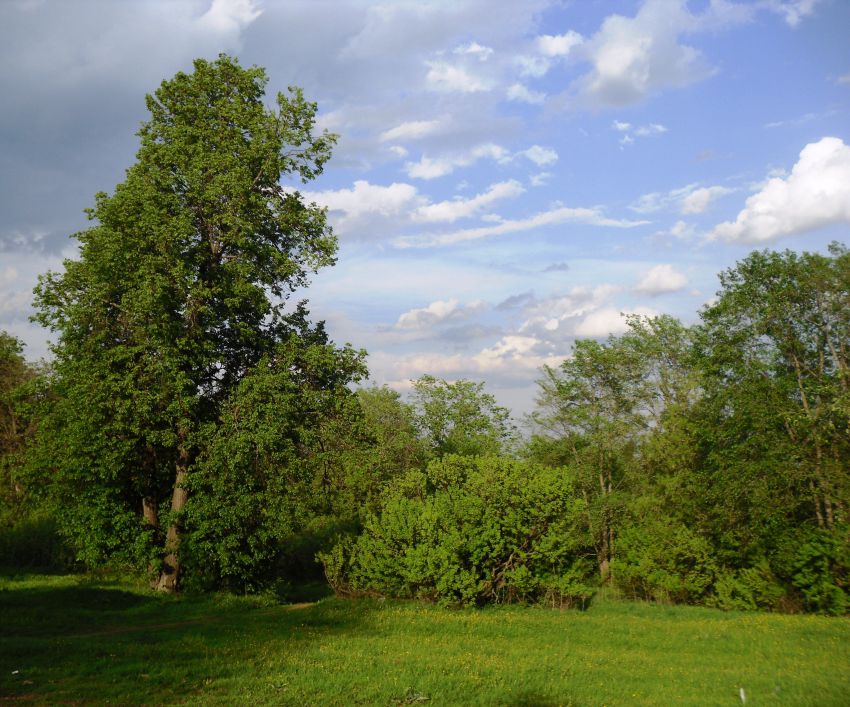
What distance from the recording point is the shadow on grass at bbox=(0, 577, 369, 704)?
10.4 meters

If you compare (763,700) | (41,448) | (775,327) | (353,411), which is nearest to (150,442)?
(41,448)

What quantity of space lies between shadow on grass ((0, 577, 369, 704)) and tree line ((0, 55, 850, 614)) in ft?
5.91

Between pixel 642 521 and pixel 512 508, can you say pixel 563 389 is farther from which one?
pixel 512 508

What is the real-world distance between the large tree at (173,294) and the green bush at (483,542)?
6979 mm

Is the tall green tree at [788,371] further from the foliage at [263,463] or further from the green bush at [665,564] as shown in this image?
the foliage at [263,463]

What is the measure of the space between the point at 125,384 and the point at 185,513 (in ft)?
15.0

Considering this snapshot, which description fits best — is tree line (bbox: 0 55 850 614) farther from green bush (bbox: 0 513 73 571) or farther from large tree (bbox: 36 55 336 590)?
green bush (bbox: 0 513 73 571)

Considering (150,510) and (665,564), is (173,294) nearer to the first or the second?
(150,510)

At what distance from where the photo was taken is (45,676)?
1104 centimetres

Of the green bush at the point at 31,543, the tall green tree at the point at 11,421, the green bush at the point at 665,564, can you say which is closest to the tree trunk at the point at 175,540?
the green bush at the point at 31,543

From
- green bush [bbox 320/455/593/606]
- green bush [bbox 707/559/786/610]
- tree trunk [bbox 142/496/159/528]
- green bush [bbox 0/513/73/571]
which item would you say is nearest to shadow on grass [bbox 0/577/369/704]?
green bush [bbox 320/455/593/606]

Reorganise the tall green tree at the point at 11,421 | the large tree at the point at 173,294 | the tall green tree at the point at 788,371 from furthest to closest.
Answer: the tall green tree at the point at 11,421
the tall green tree at the point at 788,371
the large tree at the point at 173,294

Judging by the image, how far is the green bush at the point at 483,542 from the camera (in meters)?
21.2

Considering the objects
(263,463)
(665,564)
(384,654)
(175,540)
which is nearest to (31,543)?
(175,540)
